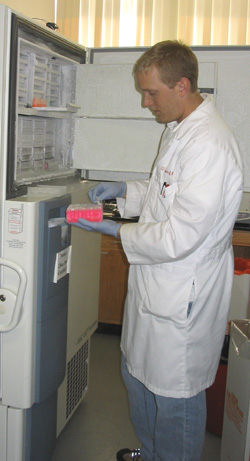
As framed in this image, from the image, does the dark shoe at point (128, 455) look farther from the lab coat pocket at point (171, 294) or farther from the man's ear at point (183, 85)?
the man's ear at point (183, 85)

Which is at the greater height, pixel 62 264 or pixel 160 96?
pixel 160 96

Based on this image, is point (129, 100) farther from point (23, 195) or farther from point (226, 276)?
point (226, 276)

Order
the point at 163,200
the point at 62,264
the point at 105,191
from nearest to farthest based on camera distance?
the point at 163,200, the point at 62,264, the point at 105,191

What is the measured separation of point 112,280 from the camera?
2.90 metres

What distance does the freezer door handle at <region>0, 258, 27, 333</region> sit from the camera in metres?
1.34

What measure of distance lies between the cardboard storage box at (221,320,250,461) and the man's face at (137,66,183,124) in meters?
0.74

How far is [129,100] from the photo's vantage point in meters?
1.77

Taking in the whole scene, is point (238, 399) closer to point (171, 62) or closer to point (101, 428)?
point (101, 428)

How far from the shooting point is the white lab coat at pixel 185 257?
4.12 ft

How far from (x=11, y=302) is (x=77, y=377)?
0.77m

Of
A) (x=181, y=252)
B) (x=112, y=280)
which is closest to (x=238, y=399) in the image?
(x=181, y=252)

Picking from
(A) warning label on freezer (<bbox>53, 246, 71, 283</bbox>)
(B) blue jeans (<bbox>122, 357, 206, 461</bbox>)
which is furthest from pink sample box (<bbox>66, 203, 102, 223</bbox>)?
(B) blue jeans (<bbox>122, 357, 206, 461</bbox>)

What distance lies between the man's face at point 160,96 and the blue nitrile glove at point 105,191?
0.37 meters

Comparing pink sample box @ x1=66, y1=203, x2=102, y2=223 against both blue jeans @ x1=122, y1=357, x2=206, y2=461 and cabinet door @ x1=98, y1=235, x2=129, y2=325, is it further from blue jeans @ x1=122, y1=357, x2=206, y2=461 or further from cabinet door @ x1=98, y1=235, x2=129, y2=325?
cabinet door @ x1=98, y1=235, x2=129, y2=325
